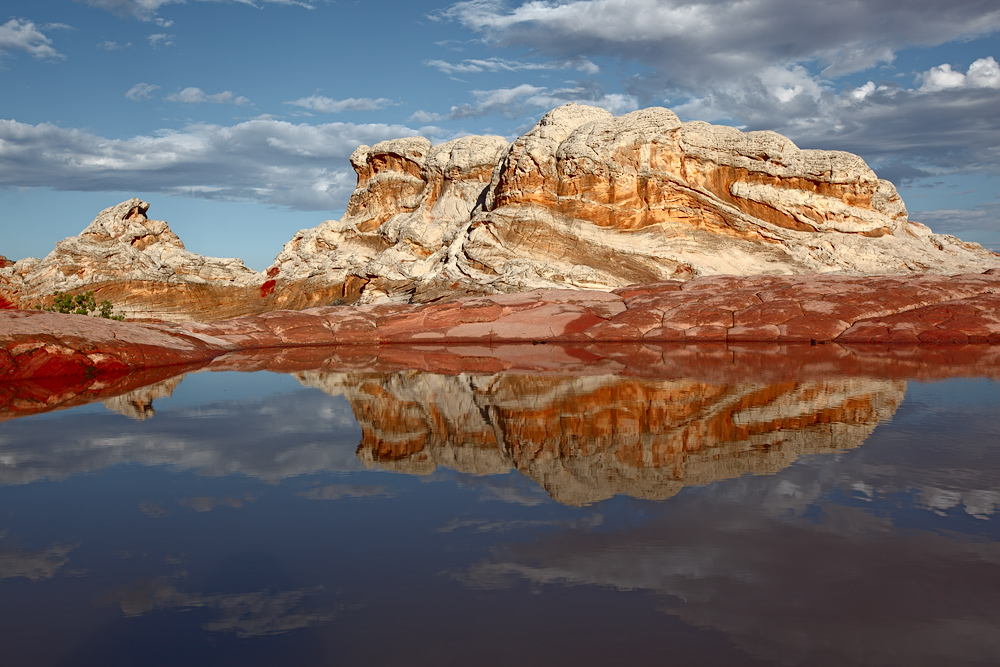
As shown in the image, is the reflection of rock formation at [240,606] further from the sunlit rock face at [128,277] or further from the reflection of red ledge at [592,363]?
the sunlit rock face at [128,277]

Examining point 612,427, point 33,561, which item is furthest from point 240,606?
point 612,427

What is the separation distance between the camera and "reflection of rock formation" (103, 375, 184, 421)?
6.75 meters

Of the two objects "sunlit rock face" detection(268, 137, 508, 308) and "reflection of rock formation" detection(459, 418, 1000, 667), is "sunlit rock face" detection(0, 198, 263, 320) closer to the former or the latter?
"sunlit rock face" detection(268, 137, 508, 308)

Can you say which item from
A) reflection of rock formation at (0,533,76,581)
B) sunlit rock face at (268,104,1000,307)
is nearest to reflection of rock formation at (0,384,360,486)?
reflection of rock formation at (0,533,76,581)

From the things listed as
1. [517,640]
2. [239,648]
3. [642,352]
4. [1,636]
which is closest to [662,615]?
[517,640]

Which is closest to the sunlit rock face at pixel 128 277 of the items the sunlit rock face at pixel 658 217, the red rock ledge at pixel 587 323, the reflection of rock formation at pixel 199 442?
the sunlit rock face at pixel 658 217

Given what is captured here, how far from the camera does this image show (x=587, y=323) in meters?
14.5

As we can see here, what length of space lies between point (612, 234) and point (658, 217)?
147 cm

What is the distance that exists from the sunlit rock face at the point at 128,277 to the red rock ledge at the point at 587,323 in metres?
11.0

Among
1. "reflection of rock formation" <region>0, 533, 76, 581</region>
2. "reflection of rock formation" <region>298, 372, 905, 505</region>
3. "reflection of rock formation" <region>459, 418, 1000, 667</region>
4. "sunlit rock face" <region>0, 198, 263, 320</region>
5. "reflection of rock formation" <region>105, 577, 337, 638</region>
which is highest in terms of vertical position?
"sunlit rock face" <region>0, 198, 263, 320</region>

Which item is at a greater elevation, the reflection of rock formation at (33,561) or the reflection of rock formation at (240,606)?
the reflection of rock formation at (33,561)

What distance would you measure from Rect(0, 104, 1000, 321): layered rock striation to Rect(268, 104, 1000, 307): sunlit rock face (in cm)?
4

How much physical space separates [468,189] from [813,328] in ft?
54.8

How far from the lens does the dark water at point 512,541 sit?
2.32 metres
